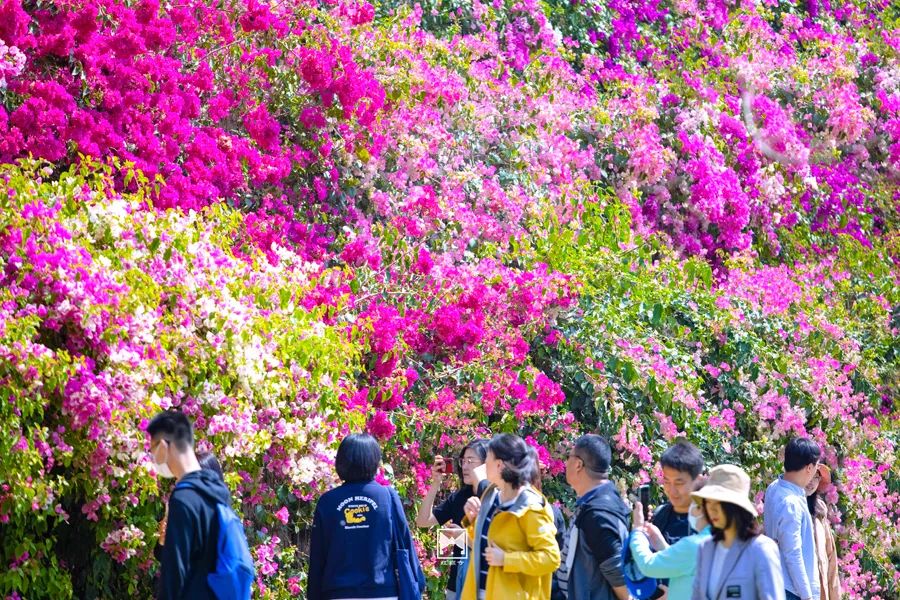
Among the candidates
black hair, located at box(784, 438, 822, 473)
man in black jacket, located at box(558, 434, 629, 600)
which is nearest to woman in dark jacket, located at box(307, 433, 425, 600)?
man in black jacket, located at box(558, 434, 629, 600)

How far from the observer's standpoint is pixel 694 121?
15062 millimetres

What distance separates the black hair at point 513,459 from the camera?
6.44 metres

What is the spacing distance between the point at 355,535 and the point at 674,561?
5.17 feet

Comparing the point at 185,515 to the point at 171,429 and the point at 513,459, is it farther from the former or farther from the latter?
the point at 513,459

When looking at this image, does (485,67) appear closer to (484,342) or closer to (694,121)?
(694,121)

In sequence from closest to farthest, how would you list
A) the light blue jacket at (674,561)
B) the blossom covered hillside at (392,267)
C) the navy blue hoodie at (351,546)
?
the light blue jacket at (674,561), the navy blue hoodie at (351,546), the blossom covered hillside at (392,267)

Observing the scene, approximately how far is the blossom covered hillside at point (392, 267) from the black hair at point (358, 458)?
36.2 inches

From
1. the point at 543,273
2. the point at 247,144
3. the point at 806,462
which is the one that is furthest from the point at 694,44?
the point at 806,462

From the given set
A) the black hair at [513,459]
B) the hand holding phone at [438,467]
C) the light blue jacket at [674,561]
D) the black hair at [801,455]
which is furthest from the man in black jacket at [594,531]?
the hand holding phone at [438,467]

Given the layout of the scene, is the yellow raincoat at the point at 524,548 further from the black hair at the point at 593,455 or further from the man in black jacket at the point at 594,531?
the black hair at the point at 593,455

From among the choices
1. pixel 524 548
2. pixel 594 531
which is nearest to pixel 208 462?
pixel 524 548

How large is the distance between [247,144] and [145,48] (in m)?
1.06

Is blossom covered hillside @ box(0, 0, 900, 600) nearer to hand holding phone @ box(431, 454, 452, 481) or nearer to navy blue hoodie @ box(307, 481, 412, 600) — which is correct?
hand holding phone @ box(431, 454, 452, 481)

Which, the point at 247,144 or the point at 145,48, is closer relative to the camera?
the point at 145,48
